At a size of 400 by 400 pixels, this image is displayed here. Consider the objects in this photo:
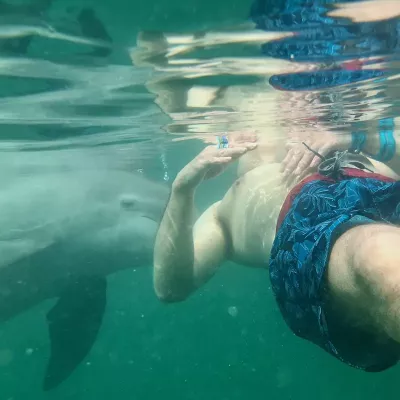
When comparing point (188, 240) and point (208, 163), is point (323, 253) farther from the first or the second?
point (188, 240)

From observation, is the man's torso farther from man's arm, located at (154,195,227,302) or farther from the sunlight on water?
the sunlight on water

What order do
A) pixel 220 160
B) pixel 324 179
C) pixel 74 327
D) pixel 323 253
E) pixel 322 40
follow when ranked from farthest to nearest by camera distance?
A: 1. pixel 74 327
2. pixel 322 40
3. pixel 220 160
4. pixel 324 179
5. pixel 323 253

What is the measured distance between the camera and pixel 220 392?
39781 mm

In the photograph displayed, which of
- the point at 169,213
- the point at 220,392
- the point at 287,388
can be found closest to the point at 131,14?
the point at 169,213

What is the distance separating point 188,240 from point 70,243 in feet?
18.3

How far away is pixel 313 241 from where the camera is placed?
360cm

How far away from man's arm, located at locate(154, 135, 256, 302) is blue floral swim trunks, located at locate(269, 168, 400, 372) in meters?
1.67

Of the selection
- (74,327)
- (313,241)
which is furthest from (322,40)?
(74,327)

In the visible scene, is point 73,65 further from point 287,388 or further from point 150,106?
point 287,388

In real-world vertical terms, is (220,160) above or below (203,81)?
below

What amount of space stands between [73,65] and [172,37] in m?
1.73

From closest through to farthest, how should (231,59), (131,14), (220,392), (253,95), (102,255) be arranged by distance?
(131,14) → (231,59) → (253,95) → (102,255) → (220,392)

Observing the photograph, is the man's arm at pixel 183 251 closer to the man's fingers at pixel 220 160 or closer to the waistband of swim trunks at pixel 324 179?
the man's fingers at pixel 220 160

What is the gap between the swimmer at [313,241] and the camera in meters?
2.94
